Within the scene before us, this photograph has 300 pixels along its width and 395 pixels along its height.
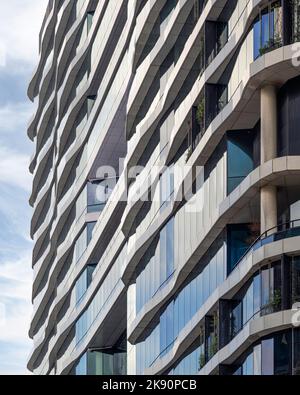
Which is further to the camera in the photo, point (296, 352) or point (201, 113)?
point (201, 113)

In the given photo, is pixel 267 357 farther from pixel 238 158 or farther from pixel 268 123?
pixel 238 158

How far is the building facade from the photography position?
148 ft

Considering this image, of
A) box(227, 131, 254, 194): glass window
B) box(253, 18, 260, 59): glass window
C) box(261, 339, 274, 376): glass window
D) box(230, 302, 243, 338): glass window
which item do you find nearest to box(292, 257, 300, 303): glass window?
box(261, 339, 274, 376): glass window

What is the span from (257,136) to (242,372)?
8275 millimetres

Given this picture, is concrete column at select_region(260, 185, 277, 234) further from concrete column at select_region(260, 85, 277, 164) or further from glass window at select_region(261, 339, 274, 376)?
glass window at select_region(261, 339, 274, 376)

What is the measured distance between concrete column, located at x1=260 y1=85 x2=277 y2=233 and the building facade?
0.15 feet

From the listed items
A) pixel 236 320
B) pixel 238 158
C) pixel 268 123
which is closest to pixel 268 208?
pixel 268 123

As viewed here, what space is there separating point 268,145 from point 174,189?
39.7 feet

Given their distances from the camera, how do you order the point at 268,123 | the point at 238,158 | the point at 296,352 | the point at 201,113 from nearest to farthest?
the point at 296,352 < the point at 268,123 < the point at 238,158 < the point at 201,113

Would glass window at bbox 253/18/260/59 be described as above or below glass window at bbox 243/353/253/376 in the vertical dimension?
above

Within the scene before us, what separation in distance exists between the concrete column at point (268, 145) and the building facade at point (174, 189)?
5cm

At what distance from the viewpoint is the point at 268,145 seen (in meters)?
45.5

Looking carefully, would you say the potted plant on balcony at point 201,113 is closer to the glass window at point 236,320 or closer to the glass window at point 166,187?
the glass window at point 166,187
